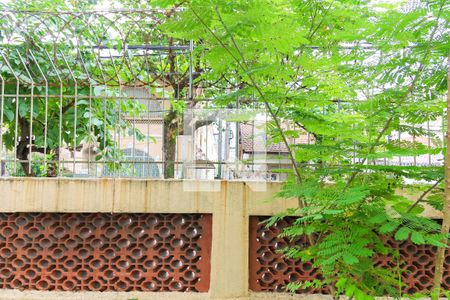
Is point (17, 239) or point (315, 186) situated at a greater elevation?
point (315, 186)

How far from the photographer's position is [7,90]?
15.5 ft

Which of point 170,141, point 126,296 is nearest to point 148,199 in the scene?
point 170,141

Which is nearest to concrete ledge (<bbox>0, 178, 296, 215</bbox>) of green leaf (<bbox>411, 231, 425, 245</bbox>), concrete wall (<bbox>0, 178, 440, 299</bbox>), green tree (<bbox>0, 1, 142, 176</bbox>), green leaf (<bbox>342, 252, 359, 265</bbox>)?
concrete wall (<bbox>0, 178, 440, 299</bbox>)

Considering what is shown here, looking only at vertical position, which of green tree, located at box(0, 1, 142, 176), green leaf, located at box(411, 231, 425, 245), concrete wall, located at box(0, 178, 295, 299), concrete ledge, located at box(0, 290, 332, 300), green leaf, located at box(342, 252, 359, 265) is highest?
green tree, located at box(0, 1, 142, 176)

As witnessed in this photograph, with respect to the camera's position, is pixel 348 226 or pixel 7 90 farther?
pixel 7 90

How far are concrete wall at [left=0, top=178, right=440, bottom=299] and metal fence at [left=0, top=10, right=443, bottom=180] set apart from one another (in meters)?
0.16

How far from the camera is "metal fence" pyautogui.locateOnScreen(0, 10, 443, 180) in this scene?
164 inches

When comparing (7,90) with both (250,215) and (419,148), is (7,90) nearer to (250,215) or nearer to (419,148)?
(250,215)

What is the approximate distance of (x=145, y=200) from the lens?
4.08 metres

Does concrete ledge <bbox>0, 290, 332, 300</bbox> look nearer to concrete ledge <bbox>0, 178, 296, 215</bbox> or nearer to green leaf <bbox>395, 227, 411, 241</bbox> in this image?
concrete ledge <bbox>0, 178, 296, 215</bbox>

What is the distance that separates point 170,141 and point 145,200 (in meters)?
0.77

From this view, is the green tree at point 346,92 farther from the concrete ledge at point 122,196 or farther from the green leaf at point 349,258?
the concrete ledge at point 122,196

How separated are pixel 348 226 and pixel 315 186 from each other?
351mm

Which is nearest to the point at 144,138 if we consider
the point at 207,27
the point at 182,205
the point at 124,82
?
the point at 124,82
